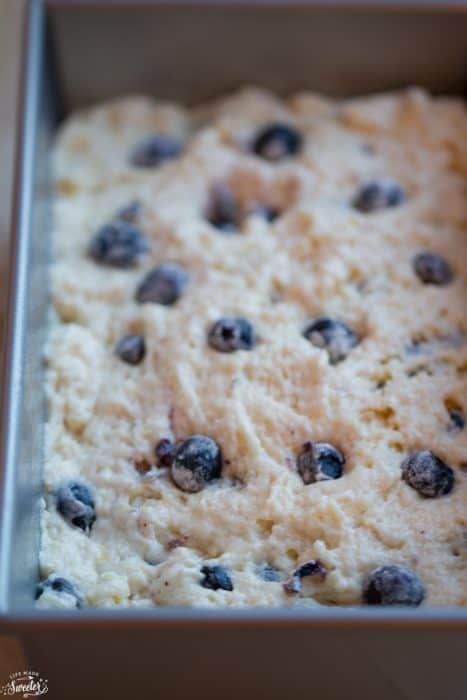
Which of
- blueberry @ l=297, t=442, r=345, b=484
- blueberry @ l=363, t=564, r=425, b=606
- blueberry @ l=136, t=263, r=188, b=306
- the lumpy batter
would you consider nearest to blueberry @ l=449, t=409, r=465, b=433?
the lumpy batter

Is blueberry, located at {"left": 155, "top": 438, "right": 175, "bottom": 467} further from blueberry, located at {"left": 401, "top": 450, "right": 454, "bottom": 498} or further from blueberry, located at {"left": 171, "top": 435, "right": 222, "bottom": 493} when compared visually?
blueberry, located at {"left": 401, "top": 450, "right": 454, "bottom": 498}

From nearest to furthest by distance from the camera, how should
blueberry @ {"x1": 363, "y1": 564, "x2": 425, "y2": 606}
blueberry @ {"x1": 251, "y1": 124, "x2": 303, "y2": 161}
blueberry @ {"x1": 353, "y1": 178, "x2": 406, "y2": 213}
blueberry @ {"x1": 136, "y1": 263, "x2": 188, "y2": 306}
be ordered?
blueberry @ {"x1": 363, "y1": 564, "x2": 425, "y2": 606} → blueberry @ {"x1": 136, "y1": 263, "x2": 188, "y2": 306} → blueberry @ {"x1": 353, "y1": 178, "x2": 406, "y2": 213} → blueberry @ {"x1": 251, "y1": 124, "x2": 303, "y2": 161}

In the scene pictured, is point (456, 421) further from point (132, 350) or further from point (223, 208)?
point (223, 208)

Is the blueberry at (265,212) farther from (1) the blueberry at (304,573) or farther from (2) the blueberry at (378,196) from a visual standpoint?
(1) the blueberry at (304,573)

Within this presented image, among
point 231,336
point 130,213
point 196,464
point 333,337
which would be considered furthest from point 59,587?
point 130,213

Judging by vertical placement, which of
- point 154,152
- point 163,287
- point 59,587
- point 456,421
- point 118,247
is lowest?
point 59,587

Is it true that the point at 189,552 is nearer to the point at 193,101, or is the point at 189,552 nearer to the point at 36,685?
the point at 36,685
